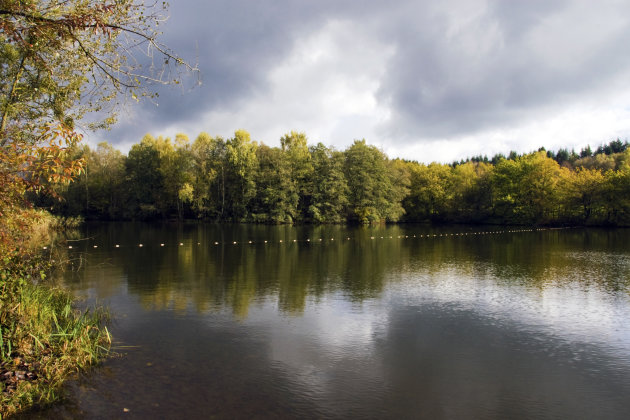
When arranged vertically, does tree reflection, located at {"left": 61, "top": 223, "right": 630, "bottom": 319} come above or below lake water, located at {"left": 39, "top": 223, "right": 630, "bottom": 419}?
above

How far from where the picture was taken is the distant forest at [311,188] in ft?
212

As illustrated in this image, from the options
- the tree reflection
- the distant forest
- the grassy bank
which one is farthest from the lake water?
the distant forest

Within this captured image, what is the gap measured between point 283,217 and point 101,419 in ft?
193

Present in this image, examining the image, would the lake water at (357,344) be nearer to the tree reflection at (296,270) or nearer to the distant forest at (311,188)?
the tree reflection at (296,270)

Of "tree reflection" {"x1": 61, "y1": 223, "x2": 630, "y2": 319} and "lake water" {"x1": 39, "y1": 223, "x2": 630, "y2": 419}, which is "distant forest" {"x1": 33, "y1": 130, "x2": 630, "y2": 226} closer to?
"tree reflection" {"x1": 61, "y1": 223, "x2": 630, "y2": 319}

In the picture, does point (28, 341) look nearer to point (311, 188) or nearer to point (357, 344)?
point (357, 344)

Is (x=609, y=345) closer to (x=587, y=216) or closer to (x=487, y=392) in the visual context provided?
(x=487, y=392)

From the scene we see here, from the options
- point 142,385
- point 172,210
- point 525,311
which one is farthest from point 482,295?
point 172,210

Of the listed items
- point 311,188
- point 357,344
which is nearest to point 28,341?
point 357,344

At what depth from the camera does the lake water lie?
663 cm

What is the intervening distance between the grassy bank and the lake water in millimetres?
392

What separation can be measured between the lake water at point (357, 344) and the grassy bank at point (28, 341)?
0.39 meters

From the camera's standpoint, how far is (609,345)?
931cm

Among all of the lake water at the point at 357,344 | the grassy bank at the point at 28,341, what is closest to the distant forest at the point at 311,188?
the lake water at the point at 357,344
